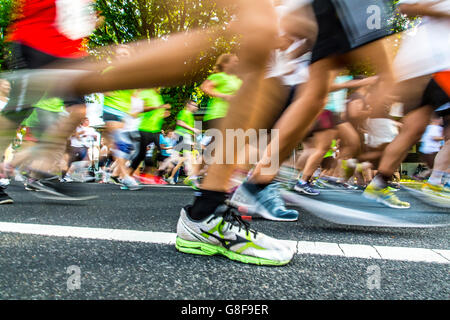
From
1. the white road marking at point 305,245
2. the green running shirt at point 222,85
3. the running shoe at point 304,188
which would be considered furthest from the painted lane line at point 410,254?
the green running shirt at point 222,85

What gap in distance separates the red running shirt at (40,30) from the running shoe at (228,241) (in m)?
0.96

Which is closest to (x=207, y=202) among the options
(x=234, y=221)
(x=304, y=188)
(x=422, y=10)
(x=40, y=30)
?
(x=234, y=221)

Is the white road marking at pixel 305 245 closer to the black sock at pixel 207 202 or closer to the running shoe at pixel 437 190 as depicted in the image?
the black sock at pixel 207 202

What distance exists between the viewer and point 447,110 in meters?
3.10

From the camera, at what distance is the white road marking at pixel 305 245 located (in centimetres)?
145

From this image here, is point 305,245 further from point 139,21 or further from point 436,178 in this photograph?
point 139,21

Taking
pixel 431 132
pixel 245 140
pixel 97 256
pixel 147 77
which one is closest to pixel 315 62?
pixel 245 140

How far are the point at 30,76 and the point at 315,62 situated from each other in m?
1.49

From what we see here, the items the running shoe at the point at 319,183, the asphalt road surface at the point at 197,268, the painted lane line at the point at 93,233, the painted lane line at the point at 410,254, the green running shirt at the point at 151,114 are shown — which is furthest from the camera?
the running shoe at the point at 319,183

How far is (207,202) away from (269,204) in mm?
1065

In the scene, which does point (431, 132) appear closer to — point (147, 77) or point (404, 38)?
point (404, 38)

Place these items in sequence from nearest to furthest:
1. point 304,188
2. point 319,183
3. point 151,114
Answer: point 304,188 → point 151,114 → point 319,183

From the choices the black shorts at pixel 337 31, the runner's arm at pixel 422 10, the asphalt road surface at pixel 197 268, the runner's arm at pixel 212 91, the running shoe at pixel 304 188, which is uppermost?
the runner's arm at pixel 422 10

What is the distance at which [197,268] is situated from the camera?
1.20 metres
